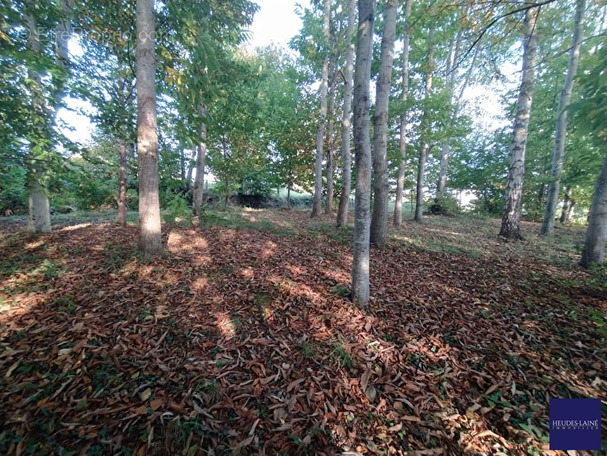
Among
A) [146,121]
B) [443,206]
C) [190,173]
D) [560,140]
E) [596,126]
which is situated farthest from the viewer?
[190,173]

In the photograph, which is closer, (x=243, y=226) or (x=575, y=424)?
(x=575, y=424)

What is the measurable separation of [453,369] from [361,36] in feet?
13.6

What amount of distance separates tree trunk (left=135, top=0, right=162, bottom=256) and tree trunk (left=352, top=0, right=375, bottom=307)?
3662mm

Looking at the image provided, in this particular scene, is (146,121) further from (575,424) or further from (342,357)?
(575,424)

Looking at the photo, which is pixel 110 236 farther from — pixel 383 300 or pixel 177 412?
pixel 383 300

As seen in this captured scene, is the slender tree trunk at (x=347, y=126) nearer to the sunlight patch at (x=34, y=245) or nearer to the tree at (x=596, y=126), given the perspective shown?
the tree at (x=596, y=126)

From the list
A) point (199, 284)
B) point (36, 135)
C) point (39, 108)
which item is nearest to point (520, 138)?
point (199, 284)

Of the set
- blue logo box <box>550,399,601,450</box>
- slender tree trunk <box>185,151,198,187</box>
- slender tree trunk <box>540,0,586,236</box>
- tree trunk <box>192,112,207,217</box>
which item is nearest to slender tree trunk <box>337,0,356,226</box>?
slender tree trunk <box>185,151,198,187</box>

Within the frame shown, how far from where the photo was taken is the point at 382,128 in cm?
604

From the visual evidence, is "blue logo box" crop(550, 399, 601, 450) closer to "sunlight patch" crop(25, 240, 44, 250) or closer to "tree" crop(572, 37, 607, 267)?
"tree" crop(572, 37, 607, 267)

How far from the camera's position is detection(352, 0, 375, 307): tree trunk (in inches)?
121

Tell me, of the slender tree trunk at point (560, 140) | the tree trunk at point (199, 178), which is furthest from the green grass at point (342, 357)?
the slender tree trunk at point (560, 140)

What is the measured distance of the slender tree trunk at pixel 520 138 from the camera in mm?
7133

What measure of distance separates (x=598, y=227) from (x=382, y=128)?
4.87 m
